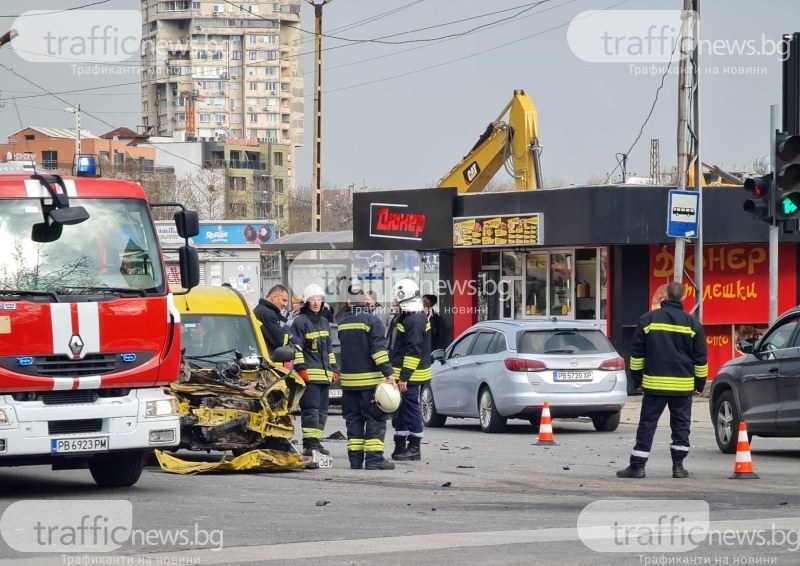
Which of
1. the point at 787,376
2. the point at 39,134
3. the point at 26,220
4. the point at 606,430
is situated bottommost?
the point at 606,430

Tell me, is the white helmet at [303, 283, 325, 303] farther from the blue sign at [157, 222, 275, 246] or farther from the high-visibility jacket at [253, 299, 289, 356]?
the blue sign at [157, 222, 275, 246]

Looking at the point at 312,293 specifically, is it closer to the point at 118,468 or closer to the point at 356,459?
the point at 356,459

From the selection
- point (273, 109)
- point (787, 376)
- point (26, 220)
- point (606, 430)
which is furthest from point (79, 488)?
point (273, 109)

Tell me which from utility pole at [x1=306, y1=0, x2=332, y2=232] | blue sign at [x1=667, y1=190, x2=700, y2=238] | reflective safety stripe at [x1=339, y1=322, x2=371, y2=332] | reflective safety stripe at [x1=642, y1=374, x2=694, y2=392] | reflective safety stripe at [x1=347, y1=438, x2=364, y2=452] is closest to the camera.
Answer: reflective safety stripe at [x1=642, y1=374, x2=694, y2=392]

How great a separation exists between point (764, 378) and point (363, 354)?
500cm

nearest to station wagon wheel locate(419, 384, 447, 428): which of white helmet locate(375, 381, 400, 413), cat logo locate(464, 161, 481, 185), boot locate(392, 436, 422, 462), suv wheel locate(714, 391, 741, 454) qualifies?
suv wheel locate(714, 391, 741, 454)

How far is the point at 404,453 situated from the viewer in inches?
598

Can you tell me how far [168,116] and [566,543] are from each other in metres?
176

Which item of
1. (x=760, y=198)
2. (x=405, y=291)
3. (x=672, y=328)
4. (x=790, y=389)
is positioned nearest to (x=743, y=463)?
(x=672, y=328)

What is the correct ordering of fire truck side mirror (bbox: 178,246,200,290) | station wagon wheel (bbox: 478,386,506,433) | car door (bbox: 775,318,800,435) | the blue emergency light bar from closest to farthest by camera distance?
fire truck side mirror (bbox: 178,246,200,290) → the blue emergency light bar → car door (bbox: 775,318,800,435) → station wagon wheel (bbox: 478,386,506,433)

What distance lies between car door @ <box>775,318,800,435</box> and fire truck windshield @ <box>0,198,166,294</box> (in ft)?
24.3

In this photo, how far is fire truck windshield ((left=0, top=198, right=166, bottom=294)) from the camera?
11.5 m

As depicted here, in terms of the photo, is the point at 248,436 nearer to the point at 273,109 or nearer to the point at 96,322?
the point at 96,322

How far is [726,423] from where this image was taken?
A: 16734mm
